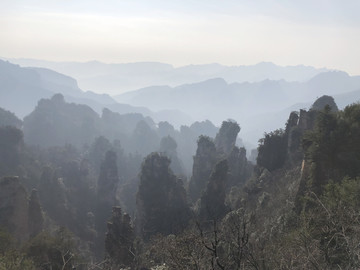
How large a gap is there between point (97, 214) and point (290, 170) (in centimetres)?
4763

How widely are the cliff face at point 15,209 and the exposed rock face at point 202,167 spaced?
37.2 metres

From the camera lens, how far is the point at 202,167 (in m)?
Answer: 84.3

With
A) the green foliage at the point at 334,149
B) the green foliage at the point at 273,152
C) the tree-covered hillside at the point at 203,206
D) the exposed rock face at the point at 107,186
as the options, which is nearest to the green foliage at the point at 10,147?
the tree-covered hillside at the point at 203,206

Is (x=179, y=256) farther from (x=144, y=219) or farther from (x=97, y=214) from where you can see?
(x=97, y=214)

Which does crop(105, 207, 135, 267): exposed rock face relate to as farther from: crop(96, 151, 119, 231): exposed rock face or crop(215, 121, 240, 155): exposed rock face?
crop(215, 121, 240, 155): exposed rock face

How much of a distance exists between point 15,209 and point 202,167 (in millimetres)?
42988

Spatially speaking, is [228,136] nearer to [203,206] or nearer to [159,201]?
[159,201]

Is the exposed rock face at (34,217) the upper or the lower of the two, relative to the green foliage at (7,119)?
lower

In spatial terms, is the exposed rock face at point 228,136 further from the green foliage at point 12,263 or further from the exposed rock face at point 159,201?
the green foliage at point 12,263

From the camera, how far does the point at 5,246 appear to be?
35.2m

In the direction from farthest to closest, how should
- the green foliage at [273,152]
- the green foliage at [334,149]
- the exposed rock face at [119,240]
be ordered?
the green foliage at [273,152]
the exposed rock face at [119,240]
the green foliage at [334,149]

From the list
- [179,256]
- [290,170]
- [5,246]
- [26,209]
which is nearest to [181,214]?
[290,170]

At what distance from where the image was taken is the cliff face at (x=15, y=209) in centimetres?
5312

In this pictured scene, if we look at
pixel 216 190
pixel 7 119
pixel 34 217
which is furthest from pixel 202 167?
pixel 7 119
